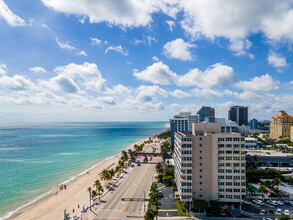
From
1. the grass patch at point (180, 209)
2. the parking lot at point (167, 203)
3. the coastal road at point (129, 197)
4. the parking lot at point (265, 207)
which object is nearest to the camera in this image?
the coastal road at point (129, 197)

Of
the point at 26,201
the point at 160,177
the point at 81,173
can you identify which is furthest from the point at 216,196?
the point at 81,173

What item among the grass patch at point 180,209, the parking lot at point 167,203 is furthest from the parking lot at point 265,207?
the parking lot at point 167,203

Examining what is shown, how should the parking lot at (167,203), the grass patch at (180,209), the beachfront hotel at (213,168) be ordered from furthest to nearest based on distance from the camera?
the beachfront hotel at (213,168) < the parking lot at (167,203) < the grass patch at (180,209)

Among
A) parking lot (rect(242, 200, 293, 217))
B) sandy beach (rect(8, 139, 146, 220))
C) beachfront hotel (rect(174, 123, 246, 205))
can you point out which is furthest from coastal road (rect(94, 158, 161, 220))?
parking lot (rect(242, 200, 293, 217))

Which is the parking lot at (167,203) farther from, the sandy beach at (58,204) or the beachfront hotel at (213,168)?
the sandy beach at (58,204)

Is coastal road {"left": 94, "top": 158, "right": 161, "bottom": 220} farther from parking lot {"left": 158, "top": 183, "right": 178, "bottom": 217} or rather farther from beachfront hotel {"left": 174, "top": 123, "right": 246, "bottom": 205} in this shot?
beachfront hotel {"left": 174, "top": 123, "right": 246, "bottom": 205}

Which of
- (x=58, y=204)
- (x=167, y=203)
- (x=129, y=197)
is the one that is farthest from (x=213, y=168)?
(x=58, y=204)
